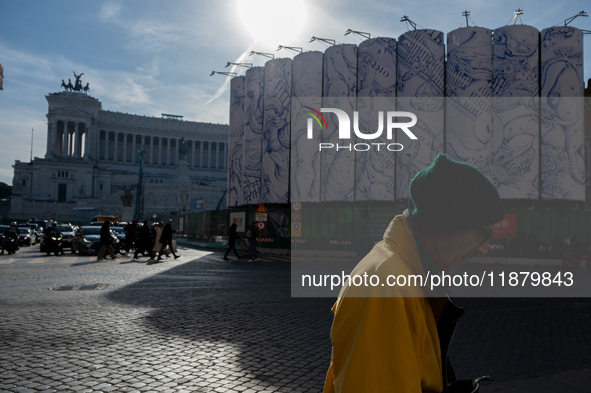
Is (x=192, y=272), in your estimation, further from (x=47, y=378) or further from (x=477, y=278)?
(x=47, y=378)

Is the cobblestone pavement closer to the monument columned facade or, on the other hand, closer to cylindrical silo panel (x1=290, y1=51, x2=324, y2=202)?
cylindrical silo panel (x1=290, y1=51, x2=324, y2=202)

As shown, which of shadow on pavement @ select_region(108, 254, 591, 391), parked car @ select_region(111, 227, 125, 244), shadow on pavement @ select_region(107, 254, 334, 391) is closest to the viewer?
shadow on pavement @ select_region(107, 254, 334, 391)

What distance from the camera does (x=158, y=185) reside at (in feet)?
310

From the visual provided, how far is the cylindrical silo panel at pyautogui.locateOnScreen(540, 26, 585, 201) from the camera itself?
3372 centimetres

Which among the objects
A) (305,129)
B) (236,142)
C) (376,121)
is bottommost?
(305,129)

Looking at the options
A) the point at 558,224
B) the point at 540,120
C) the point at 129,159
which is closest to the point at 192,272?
the point at 558,224

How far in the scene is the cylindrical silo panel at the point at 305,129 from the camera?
4009 centimetres

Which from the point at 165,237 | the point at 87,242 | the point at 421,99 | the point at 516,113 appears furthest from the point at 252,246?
the point at 516,113

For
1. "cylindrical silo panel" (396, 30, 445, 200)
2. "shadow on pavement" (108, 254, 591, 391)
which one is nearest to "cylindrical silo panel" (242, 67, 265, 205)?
"cylindrical silo panel" (396, 30, 445, 200)

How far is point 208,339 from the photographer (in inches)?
278

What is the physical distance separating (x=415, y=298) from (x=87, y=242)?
26772 millimetres

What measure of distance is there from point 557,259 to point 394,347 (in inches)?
1009

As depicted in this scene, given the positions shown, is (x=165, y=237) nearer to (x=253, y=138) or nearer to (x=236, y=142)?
(x=253, y=138)

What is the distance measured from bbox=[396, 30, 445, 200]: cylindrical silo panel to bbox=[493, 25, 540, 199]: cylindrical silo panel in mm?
Result: 3779
